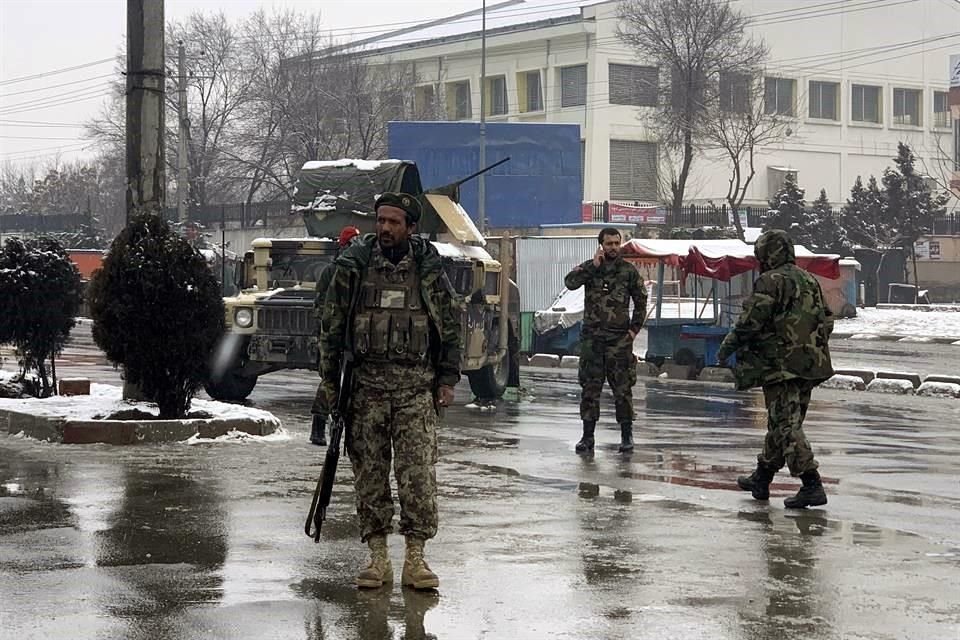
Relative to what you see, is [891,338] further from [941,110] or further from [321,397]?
[941,110]

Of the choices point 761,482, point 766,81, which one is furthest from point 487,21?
point 761,482

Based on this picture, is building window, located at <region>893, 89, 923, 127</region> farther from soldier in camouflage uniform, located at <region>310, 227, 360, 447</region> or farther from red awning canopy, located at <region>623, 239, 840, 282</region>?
soldier in camouflage uniform, located at <region>310, 227, 360, 447</region>

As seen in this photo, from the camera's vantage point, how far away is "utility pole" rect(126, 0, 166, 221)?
13656mm

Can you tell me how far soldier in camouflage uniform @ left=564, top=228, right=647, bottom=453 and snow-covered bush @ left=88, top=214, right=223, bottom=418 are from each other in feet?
10.2

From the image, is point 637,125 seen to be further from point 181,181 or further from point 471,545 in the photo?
point 471,545

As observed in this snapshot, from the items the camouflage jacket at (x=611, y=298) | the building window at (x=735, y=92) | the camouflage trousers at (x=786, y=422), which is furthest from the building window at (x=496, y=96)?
the camouflage trousers at (x=786, y=422)

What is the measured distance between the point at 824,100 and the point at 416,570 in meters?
66.9

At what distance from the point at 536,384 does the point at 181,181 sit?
2896cm

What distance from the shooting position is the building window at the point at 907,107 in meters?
73.9

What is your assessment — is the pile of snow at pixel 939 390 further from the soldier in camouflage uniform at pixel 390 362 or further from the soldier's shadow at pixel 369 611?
the soldier's shadow at pixel 369 611

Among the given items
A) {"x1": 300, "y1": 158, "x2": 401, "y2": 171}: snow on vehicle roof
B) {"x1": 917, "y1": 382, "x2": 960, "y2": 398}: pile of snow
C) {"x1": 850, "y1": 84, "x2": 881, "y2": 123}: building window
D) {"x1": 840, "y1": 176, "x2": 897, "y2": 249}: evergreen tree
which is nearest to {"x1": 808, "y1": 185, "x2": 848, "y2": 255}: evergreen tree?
{"x1": 840, "y1": 176, "x2": 897, "y2": 249}: evergreen tree

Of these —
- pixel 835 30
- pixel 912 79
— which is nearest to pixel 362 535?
pixel 835 30

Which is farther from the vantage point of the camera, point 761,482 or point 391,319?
point 761,482

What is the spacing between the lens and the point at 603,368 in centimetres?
1257
